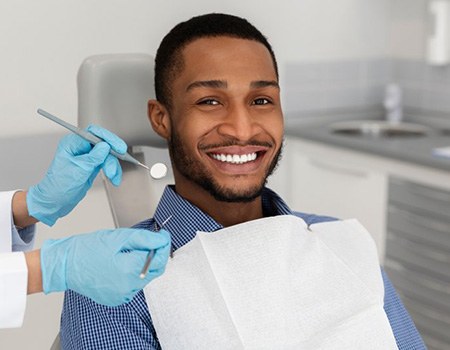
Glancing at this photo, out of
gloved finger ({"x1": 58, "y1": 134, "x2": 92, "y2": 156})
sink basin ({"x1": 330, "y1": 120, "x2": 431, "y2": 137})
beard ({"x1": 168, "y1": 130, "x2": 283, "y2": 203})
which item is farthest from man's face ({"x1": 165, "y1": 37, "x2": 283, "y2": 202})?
sink basin ({"x1": 330, "y1": 120, "x2": 431, "y2": 137})

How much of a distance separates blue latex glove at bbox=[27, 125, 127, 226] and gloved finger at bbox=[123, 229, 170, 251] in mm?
258

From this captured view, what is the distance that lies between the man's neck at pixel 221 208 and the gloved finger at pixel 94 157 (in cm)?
26

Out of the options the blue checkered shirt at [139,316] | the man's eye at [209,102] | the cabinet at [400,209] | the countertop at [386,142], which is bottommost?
the cabinet at [400,209]

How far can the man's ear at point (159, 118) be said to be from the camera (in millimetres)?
1751

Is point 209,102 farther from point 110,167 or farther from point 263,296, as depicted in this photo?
point 263,296

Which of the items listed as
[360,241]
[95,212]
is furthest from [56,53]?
[360,241]

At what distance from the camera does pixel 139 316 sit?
4.91 feet

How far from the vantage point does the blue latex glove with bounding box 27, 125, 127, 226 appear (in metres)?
1.49

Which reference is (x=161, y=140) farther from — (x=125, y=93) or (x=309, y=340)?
(x=309, y=340)

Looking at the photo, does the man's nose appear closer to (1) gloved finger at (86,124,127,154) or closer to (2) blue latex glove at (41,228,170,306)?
(1) gloved finger at (86,124,127,154)

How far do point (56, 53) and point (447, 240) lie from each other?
145cm

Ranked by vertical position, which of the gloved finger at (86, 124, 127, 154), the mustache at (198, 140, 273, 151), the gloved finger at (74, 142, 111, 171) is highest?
the gloved finger at (86, 124, 127, 154)

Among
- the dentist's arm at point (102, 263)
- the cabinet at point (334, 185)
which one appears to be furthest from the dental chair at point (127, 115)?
the cabinet at point (334, 185)

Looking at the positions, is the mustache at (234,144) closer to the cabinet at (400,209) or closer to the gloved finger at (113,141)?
the gloved finger at (113,141)
